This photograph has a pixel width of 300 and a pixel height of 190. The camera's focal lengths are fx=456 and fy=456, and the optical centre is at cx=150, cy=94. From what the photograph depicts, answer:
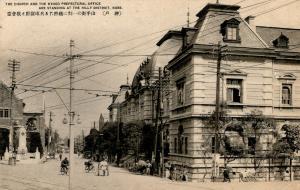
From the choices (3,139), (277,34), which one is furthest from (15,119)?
(277,34)

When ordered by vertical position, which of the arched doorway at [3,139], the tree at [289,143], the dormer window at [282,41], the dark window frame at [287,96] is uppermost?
the dormer window at [282,41]

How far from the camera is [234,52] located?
87.9ft

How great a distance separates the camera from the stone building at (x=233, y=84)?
86.8 feet

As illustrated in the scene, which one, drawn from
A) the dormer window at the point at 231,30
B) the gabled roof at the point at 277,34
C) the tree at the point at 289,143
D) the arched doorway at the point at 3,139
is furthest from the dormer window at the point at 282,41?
the arched doorway at the point at 3,139

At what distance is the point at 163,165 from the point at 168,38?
52.7 feet

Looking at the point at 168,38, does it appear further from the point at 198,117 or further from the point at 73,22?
the point at 73,22

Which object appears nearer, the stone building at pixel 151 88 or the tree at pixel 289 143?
the tree at pixel 289 143

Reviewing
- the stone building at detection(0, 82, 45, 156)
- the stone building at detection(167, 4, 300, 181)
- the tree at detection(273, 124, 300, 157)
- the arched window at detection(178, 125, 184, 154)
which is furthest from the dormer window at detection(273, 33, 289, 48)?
the stone building at detection(0, 82, 45, 156)

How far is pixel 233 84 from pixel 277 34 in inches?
210

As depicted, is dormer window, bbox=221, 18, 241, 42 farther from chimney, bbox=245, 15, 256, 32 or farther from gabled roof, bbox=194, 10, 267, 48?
chimney, bbox=245, 15, 256, 32

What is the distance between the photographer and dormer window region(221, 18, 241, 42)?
27500mm

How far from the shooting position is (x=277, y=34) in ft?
97.6

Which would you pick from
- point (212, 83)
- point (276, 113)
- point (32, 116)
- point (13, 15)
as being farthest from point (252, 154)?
point (32, 116)

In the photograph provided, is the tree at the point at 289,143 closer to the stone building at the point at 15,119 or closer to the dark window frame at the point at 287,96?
the dark window frame at the point at 287,96
